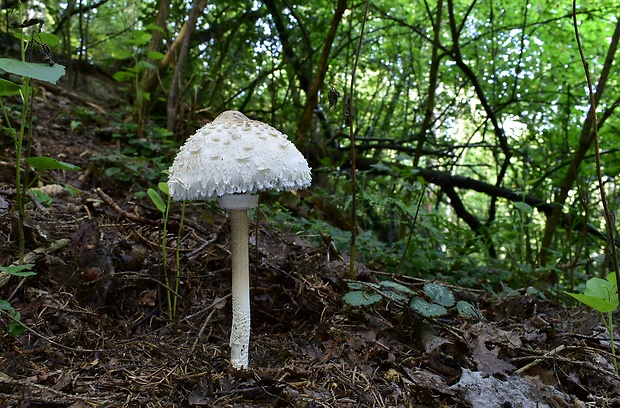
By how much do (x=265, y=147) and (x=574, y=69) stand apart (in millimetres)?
7029

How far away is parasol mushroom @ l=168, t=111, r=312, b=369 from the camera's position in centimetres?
183

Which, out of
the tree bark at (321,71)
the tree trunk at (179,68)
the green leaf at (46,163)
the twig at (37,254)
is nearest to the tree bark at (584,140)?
the tree bark at (321,71)

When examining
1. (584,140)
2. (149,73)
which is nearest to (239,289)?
(584,140)

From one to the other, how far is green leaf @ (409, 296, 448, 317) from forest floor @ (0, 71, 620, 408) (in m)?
0.15

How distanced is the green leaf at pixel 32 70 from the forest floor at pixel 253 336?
1.14 metres

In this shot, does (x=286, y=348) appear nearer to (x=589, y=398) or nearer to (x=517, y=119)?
(x=589, y=398)

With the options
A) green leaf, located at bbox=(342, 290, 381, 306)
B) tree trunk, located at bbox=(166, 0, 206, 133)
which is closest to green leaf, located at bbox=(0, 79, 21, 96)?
green leaf, located at bbox=(342, 290, 381, 306)

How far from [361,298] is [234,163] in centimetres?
105

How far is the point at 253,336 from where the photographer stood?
254cm

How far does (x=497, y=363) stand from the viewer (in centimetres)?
211

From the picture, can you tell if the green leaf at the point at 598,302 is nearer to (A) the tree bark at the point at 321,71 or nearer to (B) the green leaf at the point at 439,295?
(B) the green leaf at the point at 439,295

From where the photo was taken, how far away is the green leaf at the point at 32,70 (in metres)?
1.64

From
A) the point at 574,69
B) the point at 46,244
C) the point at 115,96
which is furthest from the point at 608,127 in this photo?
the point at 115,96

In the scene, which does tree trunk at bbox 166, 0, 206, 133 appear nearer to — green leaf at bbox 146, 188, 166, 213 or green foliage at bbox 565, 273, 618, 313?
green leaf at bbox 146, 188, 166, 213
